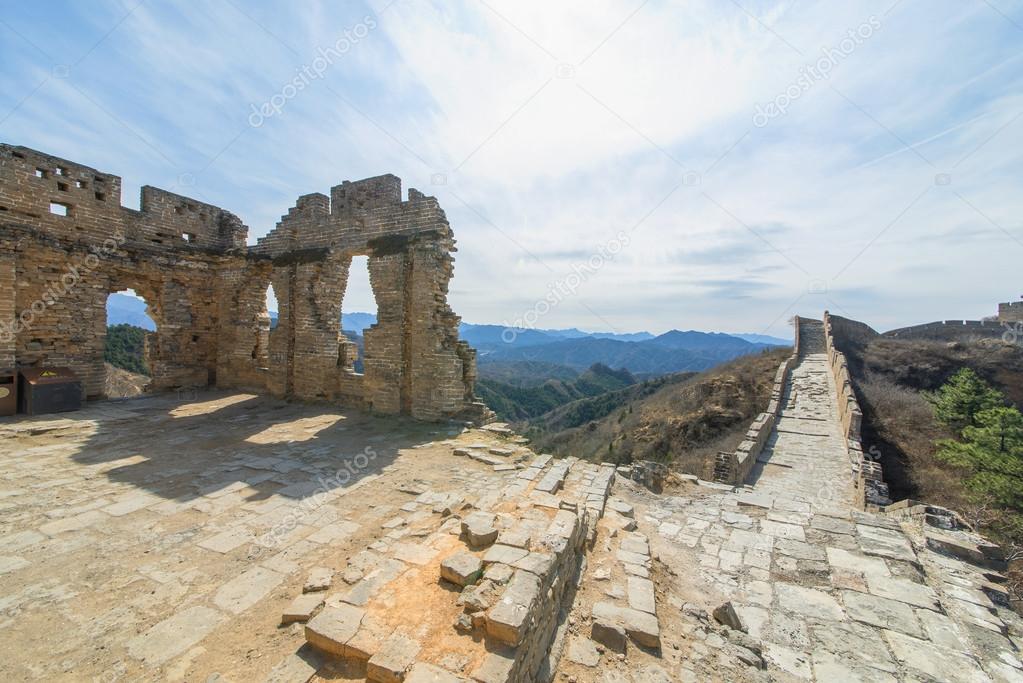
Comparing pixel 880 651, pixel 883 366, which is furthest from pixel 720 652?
pixel 883 366

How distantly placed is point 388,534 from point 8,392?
1014cm

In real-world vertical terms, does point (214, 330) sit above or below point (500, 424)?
above

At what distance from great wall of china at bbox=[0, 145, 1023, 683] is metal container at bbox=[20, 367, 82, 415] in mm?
546

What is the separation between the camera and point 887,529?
225 inches

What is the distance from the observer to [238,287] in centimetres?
1255

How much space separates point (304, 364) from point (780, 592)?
36.1ft

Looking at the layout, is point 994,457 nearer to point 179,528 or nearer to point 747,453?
point 747,453

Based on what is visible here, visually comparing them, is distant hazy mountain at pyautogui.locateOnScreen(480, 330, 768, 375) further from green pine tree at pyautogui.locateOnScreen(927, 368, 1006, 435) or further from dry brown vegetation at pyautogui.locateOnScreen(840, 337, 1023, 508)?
green pine tree at pyautogui.locateOnScreen(927, 368, 1006, 435)

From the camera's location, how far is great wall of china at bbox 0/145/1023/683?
2973 mm

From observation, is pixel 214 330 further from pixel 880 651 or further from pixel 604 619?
pixel 880 651

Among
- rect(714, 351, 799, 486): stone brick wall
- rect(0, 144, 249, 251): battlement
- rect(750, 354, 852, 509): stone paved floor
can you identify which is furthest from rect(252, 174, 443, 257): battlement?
rect(750, 354, 852, 509): stone paved floor

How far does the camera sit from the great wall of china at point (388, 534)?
297cm

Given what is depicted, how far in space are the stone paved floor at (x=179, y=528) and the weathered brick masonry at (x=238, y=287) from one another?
1975mm

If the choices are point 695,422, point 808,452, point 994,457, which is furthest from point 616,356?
point 994,457
